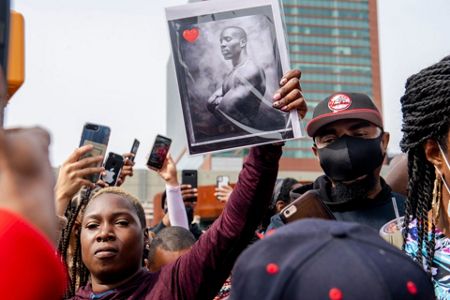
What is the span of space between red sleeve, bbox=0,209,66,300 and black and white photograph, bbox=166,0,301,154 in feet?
4.08

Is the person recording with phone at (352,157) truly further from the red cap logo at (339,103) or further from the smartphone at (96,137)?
the smartphone at (96,137)

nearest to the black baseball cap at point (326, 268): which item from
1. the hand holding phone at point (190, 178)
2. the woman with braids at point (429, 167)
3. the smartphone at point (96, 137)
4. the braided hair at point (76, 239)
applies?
the woman with braids at point (429, 167)

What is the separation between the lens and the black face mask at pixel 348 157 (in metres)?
2.56

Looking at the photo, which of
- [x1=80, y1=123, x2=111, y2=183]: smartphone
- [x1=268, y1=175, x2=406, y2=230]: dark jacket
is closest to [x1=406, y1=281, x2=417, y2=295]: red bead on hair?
[x1=268, y1=175, x2=406, y2=230]: dark jacket

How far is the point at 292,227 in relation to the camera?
1.11m

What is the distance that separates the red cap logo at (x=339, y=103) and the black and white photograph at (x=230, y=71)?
552 millimetres

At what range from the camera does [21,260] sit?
2.75 ft

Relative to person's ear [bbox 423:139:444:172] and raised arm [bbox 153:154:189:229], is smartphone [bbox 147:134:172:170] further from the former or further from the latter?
person's ear [bbox 423:139:444:172]

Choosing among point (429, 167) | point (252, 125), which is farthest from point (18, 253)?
point (429, 167)

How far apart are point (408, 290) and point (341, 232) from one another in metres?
0.15

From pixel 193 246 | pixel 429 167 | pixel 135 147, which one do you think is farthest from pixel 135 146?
pixel 429 167

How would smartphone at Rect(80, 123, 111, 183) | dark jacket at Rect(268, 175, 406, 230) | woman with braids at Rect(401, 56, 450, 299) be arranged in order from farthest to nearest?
smartphone at Rect(80, 123, 111, 183), dark jacket at Rect(268, 175, 406, 230), woman with braids at Rect(401, 56, 450, 299)

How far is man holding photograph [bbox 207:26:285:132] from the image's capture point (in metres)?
2.06

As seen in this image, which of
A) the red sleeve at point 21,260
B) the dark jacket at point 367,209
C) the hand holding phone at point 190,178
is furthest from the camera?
the hand holding phone at point 190,178
